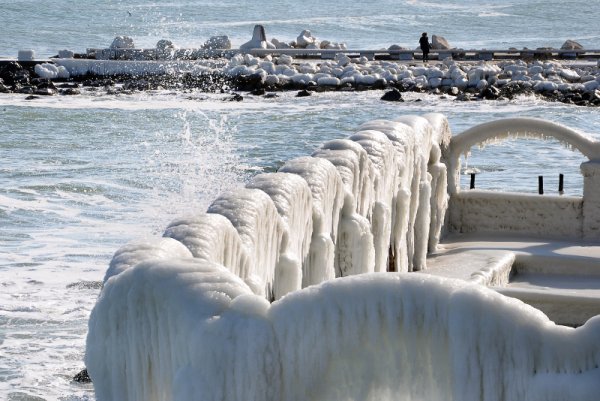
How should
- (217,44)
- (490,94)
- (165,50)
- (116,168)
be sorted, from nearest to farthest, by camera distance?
(116,168)
(490,94)
(165,50)
(217,44)

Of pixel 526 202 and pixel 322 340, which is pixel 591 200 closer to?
pixel 526 202

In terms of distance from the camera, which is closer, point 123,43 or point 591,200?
point 591,200

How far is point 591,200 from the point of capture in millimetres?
12352

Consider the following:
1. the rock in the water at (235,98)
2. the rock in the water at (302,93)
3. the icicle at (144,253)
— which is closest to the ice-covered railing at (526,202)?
the icicle at (144,253)

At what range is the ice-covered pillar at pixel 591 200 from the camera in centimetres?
1219

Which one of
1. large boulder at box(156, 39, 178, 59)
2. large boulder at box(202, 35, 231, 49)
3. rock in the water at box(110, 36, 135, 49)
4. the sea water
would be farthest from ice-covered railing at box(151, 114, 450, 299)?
large boulder at box(202, 35, 231, 49)

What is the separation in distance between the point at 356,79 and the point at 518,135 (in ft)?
94.6

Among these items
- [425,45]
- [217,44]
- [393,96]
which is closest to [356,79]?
[393,96]

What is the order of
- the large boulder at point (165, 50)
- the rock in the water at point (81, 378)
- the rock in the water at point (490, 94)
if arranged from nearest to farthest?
the rock in the water at point (81, 378)
the rock in the water at point (490, 94)
the large boulder at point (165, 50)

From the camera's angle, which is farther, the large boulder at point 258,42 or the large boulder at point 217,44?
the large boulder at point 217,44

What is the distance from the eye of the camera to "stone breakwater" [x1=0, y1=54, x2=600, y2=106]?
3891 cm

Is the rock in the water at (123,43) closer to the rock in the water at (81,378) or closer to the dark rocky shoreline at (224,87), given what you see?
the dark rocky shoreline at (224,87)

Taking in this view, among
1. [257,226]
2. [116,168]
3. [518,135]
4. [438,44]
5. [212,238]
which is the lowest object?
[116,168]

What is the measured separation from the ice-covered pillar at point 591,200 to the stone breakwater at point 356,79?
2508 cm
